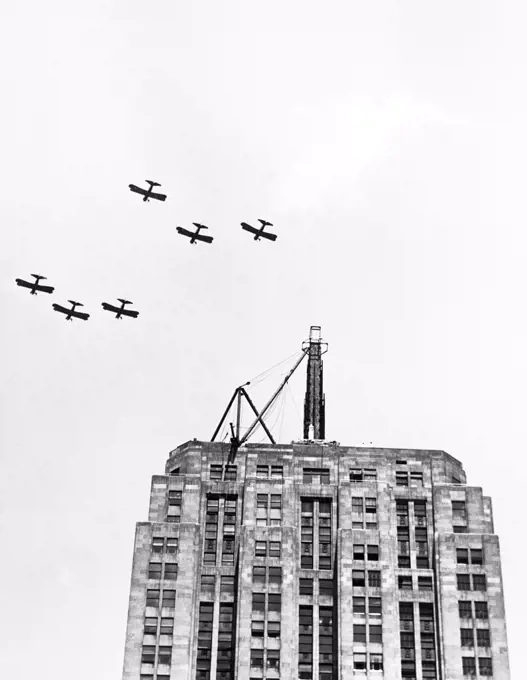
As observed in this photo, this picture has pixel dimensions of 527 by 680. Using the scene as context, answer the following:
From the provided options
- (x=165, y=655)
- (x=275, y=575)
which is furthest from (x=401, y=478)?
(x=165, y=655)

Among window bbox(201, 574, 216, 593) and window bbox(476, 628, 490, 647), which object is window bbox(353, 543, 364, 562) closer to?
window bbox(476, 628, 490, 647)

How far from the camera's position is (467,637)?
16788 cm

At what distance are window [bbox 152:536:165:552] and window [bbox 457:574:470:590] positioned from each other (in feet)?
143

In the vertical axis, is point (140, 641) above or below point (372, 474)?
below

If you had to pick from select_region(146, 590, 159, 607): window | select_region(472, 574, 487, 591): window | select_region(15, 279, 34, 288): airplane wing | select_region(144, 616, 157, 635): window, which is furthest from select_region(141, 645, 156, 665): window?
select_region(15, 279, 34, 288): airplane wing

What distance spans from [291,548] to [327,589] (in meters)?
7.95

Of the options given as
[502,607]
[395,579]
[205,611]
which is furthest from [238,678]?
[502,607]

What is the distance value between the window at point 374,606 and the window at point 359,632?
2263mm

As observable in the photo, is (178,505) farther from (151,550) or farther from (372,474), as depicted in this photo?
(372,474)

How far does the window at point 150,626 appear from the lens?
555ft

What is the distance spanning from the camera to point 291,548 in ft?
579

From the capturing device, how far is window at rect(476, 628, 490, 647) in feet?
547

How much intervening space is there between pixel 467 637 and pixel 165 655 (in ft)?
139

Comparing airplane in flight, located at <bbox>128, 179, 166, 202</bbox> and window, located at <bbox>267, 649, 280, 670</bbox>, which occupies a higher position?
airplane in flight, located at <bbox>128, 179, 166, 202</bbox>
